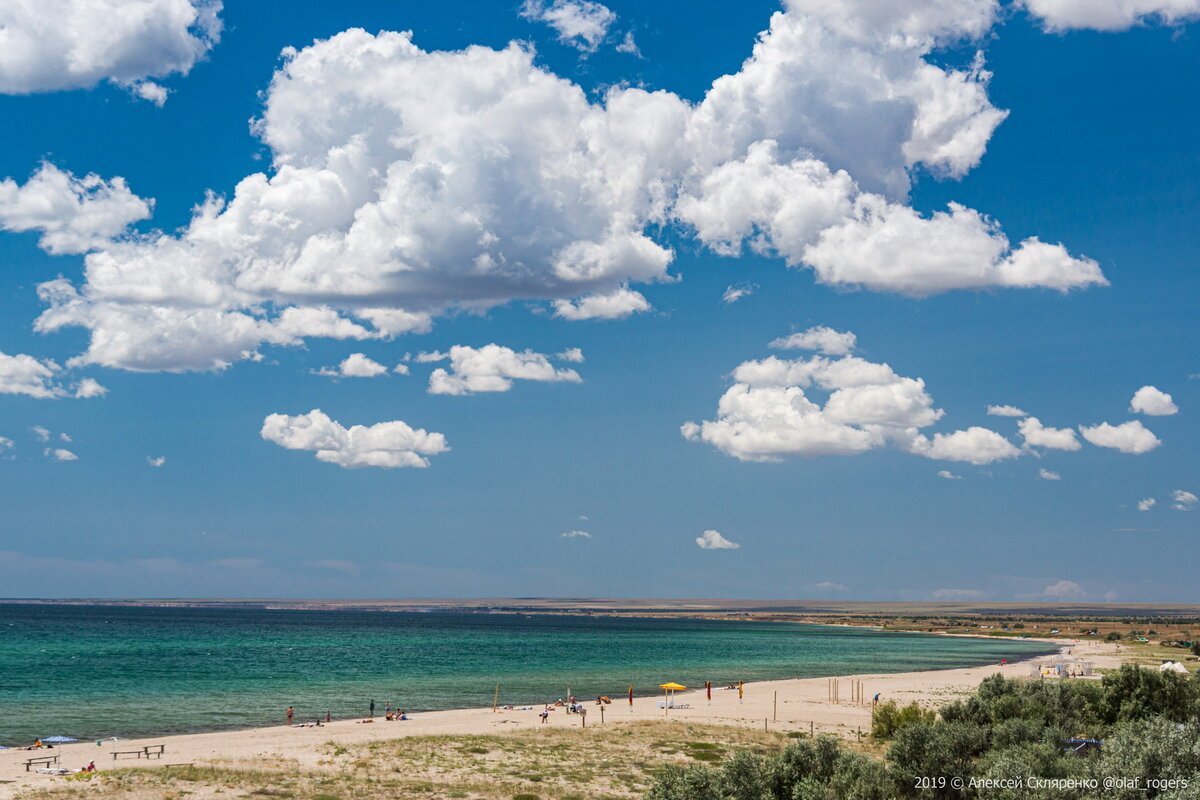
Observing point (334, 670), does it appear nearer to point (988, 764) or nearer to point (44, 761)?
point (44, 761)

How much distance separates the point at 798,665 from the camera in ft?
365

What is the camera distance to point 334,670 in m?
101

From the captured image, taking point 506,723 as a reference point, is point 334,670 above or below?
below

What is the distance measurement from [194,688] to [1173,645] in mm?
115592

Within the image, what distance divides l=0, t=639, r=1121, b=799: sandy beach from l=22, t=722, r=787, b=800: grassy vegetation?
6.70ft

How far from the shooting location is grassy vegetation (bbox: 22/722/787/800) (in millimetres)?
33750

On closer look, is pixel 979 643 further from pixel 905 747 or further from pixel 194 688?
pixel 905 747

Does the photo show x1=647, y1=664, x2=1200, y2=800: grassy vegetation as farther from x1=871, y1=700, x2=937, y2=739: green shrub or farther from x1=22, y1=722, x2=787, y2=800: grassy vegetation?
x1=871, y1=700, x2=937, y2=739: green shrub

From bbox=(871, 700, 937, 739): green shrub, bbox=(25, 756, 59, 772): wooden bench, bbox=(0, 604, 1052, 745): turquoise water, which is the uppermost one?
bbox=(871, 700, 937, 739): green shrub

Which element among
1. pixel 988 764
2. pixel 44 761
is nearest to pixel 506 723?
pixel 44 761

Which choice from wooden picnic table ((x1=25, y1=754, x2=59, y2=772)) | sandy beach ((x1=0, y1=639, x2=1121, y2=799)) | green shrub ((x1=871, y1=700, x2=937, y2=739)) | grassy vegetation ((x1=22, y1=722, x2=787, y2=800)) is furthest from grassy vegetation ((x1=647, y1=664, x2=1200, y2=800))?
wooden picnic table ((x1=25, y1=754, x2=59, y2=772))

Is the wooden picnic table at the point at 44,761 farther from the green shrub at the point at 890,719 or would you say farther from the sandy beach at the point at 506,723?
the green shrub at the point at 890,719

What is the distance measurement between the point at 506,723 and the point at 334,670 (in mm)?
51238

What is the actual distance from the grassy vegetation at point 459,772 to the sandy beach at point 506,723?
6.70 feet
